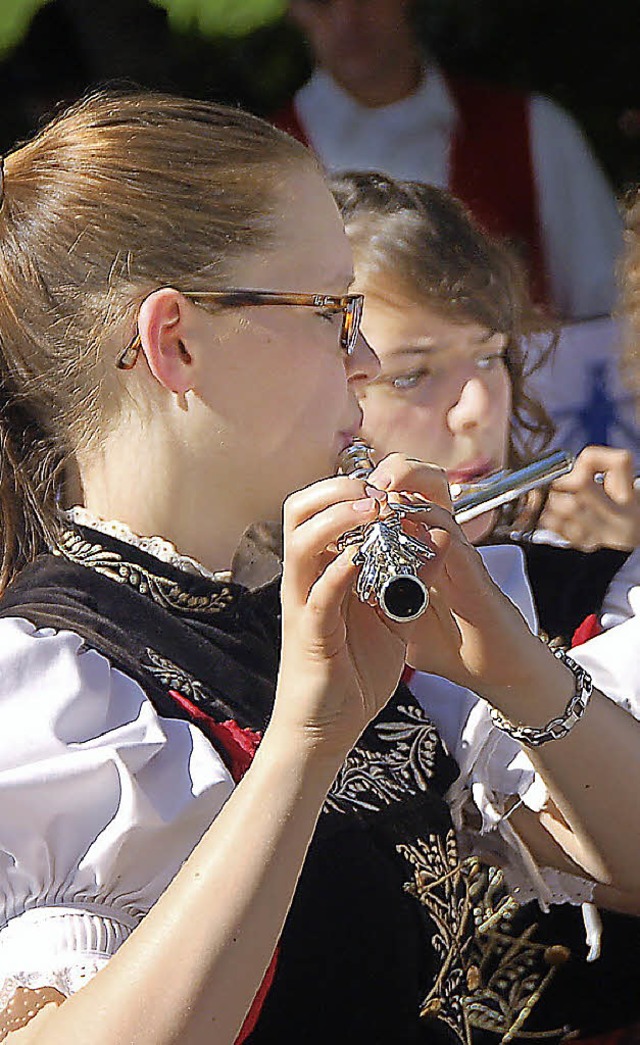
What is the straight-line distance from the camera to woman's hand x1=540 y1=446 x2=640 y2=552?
1390 millimetres

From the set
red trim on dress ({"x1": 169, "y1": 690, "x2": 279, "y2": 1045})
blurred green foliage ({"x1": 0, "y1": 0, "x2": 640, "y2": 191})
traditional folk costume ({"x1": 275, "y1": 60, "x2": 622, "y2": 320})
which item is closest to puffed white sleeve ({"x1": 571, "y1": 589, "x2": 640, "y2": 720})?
red trim on dress ({"x1": 169, "y1": 690, "x2": 279, "y2": 1045})

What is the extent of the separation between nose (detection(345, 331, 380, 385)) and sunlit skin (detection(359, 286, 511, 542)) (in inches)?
11.4

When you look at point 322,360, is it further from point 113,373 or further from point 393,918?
point 393,918

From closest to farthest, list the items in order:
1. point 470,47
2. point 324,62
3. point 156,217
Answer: point 156,217 → point 324,62 → point 470,47

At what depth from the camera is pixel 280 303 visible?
0.93m

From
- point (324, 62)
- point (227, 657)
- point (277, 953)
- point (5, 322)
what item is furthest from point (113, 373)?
point (324, 62)

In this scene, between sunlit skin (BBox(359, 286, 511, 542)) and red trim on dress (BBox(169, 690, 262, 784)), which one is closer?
red trim on dress (BBox(169, 690, 262, 784))

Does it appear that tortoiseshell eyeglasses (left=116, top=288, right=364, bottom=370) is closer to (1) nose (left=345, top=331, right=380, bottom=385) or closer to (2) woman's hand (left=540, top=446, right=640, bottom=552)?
(1) nose (left=345, top=331, right=380, bottom=385)

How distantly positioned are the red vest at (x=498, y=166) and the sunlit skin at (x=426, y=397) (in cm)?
26

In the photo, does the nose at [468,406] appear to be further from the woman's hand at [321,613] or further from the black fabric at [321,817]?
the woman's hand at [321,613]

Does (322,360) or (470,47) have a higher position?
(470,47)

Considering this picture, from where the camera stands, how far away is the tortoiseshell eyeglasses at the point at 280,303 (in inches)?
36.0

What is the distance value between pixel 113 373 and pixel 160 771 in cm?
28

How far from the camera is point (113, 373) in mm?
936
